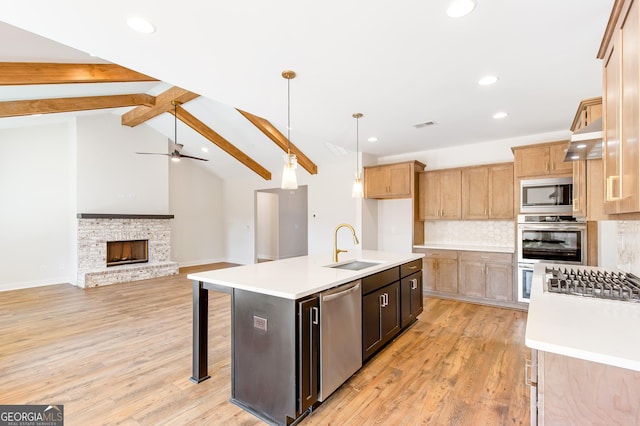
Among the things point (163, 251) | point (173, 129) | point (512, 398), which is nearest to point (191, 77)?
point (512, 398)

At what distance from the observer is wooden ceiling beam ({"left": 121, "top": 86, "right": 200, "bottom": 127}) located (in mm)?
5154

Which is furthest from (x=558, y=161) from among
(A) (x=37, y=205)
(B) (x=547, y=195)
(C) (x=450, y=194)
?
(A) (x=37, y=205)

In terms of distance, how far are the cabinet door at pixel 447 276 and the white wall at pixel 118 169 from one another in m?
6.37

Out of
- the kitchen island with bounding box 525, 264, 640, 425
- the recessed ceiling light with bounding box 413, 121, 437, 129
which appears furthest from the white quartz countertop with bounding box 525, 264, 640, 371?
the recessed ceiling light with bounding box 413, 121, 437, 129

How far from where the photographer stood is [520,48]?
7.23 feet

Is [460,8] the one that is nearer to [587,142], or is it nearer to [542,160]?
[587,142]

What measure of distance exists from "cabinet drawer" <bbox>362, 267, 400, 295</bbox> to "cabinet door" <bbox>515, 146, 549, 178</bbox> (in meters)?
2.42

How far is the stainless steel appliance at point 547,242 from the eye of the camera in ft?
12.4

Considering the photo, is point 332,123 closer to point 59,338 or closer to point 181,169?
point 59,338

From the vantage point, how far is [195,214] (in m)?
8.49

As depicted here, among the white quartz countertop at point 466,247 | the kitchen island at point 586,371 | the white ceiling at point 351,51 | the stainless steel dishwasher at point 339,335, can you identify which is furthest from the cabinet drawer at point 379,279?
the white quartz countertop at point 466,247

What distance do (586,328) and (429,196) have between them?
4.18 m

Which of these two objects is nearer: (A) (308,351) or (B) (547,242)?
(A) (308,351)

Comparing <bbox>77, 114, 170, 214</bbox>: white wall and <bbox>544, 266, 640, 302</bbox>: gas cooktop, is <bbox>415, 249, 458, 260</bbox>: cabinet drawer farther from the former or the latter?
<bbox>77, 114, 170, 214</bbox>: white wall
